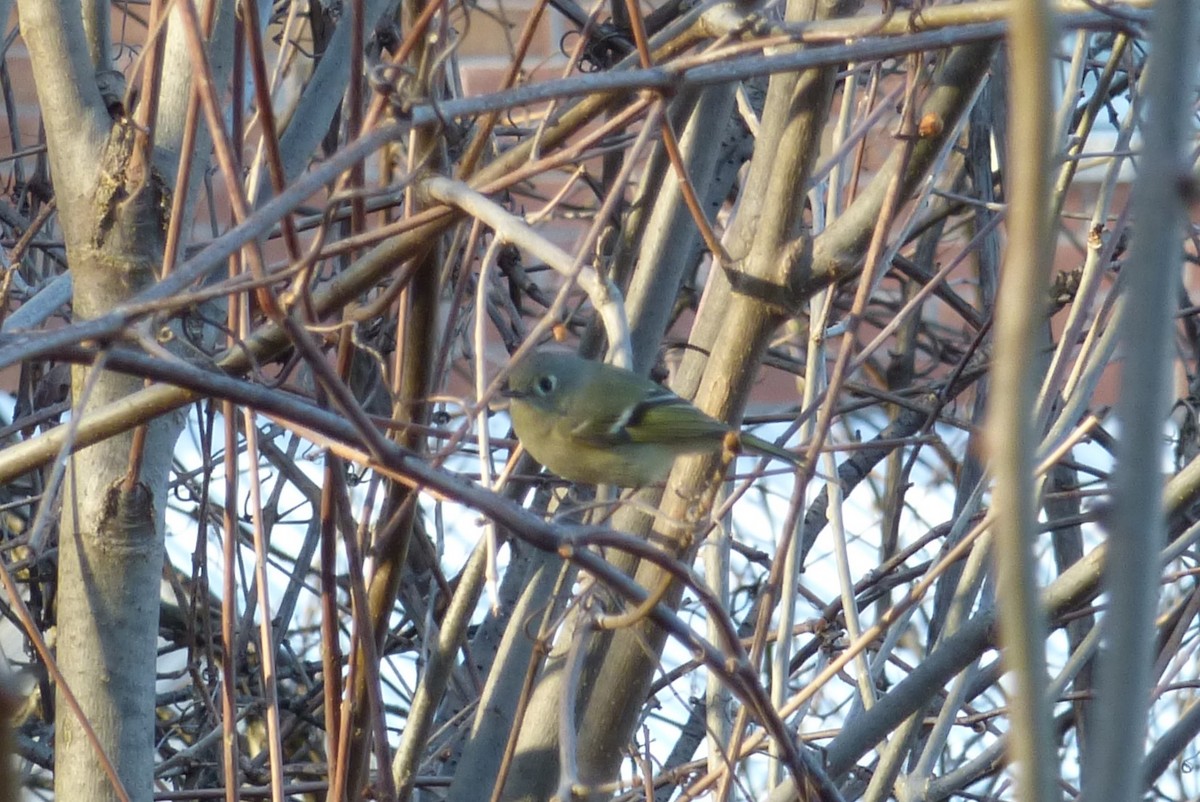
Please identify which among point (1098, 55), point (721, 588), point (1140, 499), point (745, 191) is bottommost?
point (1140, 499)

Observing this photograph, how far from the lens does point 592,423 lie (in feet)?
7.61

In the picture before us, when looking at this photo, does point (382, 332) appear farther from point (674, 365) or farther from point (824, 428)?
point (674, 365)

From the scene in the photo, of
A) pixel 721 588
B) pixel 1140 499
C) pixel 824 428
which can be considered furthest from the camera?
pixel 721 588

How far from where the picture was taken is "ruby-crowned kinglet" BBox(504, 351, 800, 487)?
7.29 ft

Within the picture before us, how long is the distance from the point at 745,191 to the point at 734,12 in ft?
0.72

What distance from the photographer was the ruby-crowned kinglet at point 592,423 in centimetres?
222

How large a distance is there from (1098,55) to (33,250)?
2.61 meters

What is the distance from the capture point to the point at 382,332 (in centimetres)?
249

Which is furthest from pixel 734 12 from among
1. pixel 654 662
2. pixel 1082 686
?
pixel 1082 686

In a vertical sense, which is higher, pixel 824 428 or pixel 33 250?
pixel 33 250

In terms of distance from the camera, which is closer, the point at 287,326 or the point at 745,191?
the point at 287,326

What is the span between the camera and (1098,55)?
3537 mm

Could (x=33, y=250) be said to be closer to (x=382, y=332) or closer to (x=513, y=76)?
(x=382, y=332)

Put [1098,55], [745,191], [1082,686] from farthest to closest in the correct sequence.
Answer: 1. [1098,55]
2. [1082,686]
3. [745,191]
